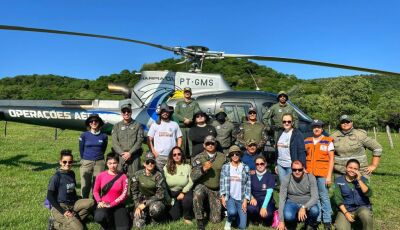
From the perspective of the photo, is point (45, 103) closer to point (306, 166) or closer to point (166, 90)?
point (166, 90)

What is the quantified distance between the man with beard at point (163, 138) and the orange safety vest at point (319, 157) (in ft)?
7.62

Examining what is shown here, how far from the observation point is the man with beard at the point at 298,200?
196 inches

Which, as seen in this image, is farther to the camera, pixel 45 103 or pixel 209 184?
pixel 45 103

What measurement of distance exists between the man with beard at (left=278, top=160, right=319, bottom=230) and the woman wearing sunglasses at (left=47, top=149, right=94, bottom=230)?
2798mm

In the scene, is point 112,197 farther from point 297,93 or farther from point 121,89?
point 297,93

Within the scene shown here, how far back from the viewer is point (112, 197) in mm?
Result: 5051

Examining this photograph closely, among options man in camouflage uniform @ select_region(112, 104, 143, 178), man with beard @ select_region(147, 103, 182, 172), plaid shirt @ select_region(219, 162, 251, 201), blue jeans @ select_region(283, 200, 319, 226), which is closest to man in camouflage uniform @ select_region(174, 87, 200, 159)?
man with beard @ select_region(147, 103, 182, 172)

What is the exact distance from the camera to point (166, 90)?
8742 millimetres

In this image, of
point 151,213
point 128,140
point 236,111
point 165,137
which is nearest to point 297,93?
Answer: point 236,111

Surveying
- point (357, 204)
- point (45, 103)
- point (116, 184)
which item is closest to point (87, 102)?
point (45, 103)

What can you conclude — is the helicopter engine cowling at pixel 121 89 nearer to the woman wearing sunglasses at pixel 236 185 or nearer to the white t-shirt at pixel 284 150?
the woman wearing sunglasses at pixel 236 185

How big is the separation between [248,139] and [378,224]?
2.53 metres

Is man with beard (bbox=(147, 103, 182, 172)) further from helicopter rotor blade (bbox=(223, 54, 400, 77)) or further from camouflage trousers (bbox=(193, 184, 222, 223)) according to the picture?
helicopter rotor blade (bbox=(223, 54, 400, 77))

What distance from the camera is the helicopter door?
8008 mm
